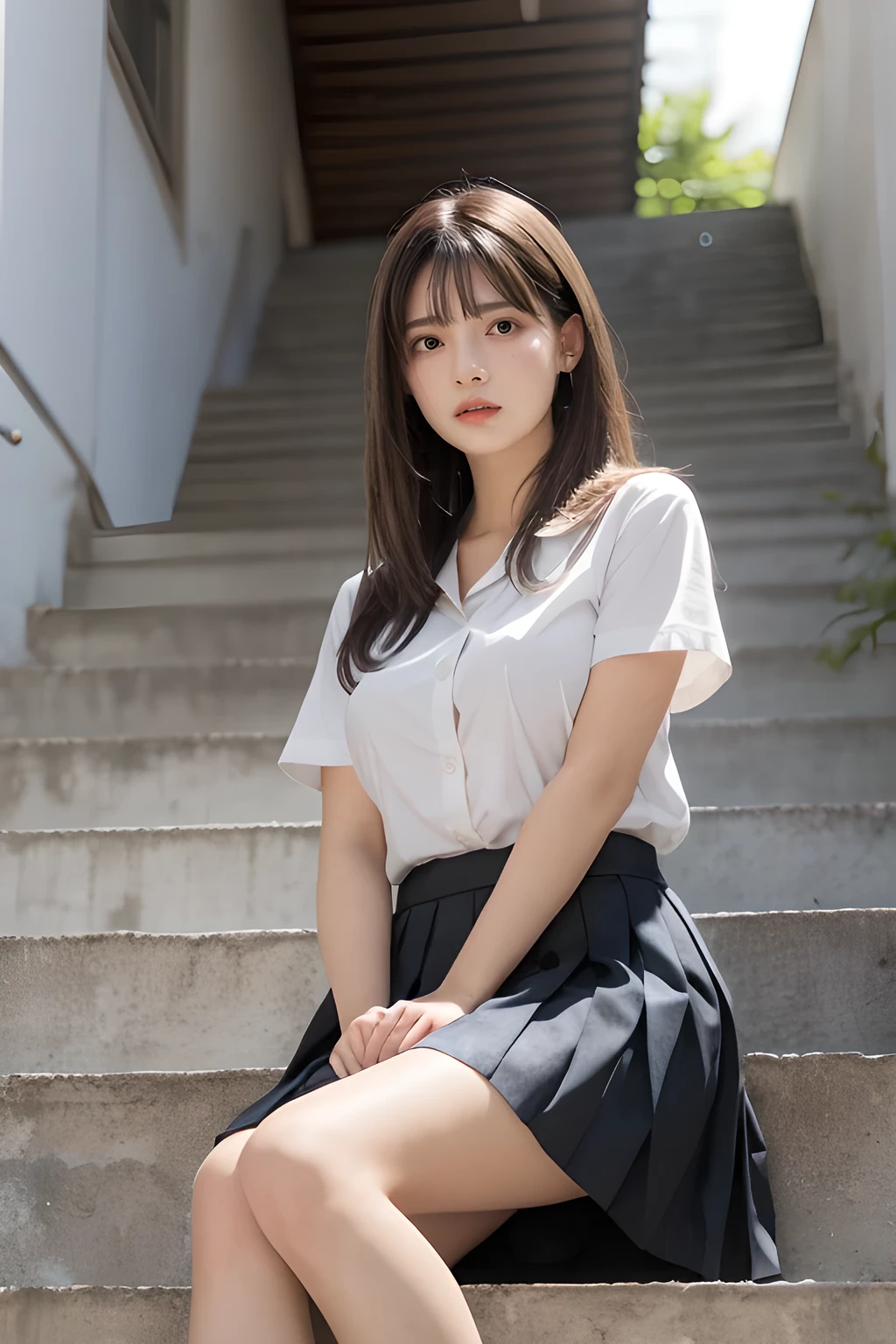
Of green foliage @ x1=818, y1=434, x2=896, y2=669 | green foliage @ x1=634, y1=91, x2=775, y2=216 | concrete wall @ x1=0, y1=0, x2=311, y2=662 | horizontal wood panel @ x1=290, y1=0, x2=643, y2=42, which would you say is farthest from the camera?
green foliage @ x1=634, y1=91, x2=775, y2=216

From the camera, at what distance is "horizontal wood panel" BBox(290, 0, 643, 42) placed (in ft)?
24.4

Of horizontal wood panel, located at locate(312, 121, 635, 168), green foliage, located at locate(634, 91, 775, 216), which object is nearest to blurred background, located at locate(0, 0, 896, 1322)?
horizontal wood panel, located at locate(312, 121, 635, 168)

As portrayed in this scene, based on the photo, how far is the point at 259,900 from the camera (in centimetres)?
198

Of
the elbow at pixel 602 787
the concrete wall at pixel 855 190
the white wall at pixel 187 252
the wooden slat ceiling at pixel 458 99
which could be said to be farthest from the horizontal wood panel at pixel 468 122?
the elbow at pixel 602 787

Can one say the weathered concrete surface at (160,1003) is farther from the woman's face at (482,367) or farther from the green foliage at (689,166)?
the green foliage at (689,166)

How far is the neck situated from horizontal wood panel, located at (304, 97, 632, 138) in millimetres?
7188

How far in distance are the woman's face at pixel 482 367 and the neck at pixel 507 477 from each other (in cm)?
4

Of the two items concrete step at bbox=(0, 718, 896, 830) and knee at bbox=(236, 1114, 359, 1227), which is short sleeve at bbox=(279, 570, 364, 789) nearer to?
knee at bbox=(236, 1114, 359, 1227)

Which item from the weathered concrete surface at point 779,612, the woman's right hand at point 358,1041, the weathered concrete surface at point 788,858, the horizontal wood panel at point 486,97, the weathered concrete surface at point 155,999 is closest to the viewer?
the woman's right hand at point 358,1041

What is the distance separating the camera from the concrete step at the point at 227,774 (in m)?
2.25

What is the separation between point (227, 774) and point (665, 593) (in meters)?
1.22

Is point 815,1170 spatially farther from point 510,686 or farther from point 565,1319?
point 510,686

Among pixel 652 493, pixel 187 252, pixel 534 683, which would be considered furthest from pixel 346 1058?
pixel 187 252

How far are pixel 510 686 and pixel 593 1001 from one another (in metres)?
0.33
